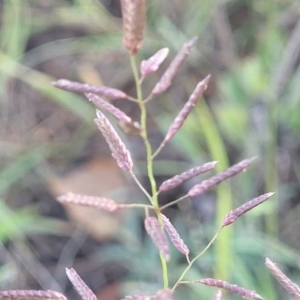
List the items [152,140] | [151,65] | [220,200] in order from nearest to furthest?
[151,65] < [220,200] < [152,140]

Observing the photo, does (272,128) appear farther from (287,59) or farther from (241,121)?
(287,59)

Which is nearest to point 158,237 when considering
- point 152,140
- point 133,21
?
point 133,21

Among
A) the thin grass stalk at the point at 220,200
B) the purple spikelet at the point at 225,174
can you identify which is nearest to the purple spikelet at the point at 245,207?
the purple spikelet at the point at 225,174

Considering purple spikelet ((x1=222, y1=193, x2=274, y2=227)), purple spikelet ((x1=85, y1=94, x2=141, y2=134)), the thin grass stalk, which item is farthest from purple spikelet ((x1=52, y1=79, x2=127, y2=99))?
the thin grass stalk

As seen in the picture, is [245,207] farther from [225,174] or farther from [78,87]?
[78,87]

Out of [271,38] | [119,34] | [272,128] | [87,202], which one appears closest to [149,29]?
[119,34]

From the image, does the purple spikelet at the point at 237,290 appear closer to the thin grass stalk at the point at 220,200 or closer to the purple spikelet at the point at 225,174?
the purple spikelet at the point at 225,174
